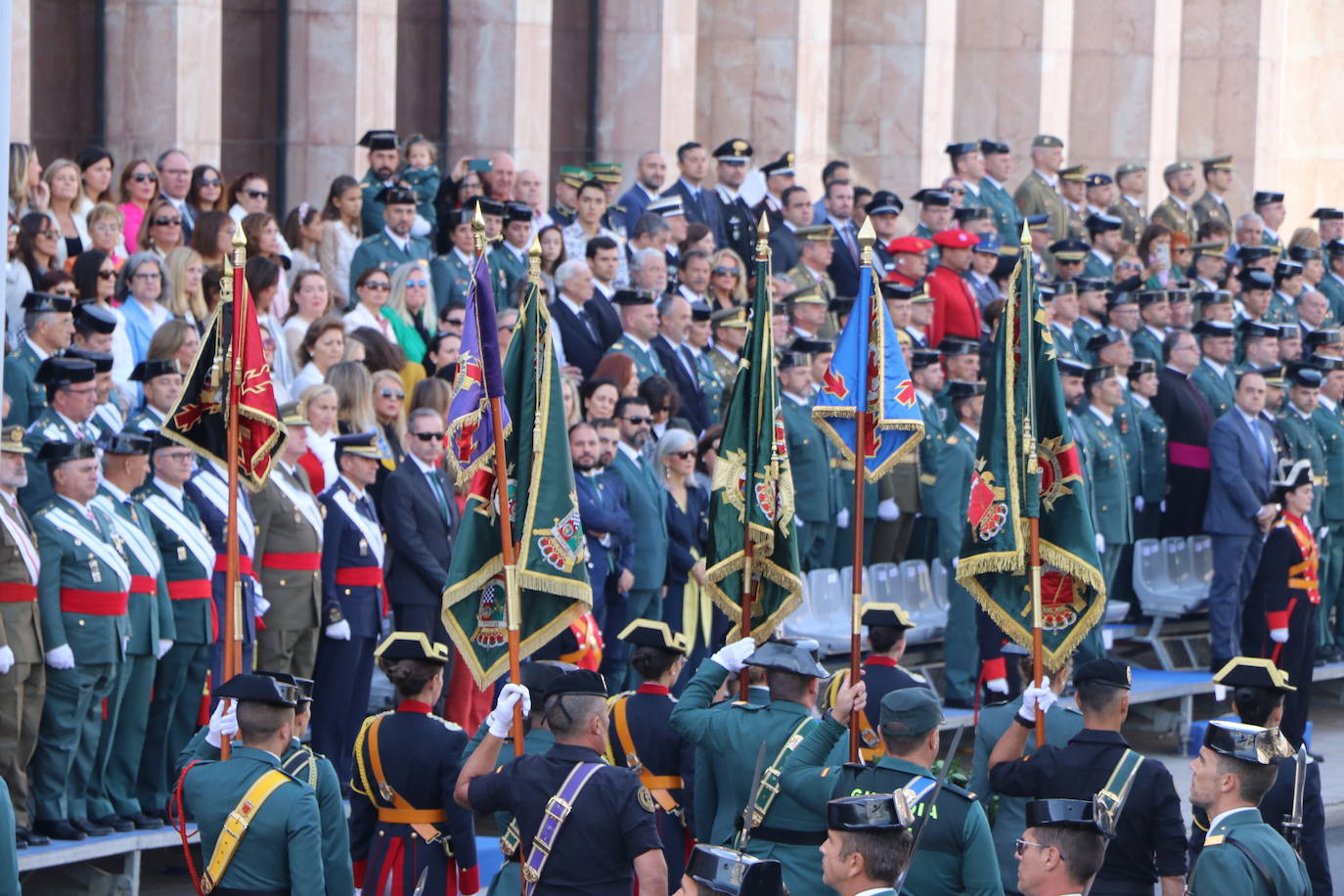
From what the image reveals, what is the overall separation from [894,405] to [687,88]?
12.2 m

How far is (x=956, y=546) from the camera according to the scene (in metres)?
14.0

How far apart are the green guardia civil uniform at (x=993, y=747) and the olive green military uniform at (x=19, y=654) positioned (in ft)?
11.9

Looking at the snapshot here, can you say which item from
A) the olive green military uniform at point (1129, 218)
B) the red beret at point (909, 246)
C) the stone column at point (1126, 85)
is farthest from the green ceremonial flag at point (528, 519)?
the stone column at point (1126, 85)

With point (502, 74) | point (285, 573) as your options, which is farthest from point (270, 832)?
point (502, 74)

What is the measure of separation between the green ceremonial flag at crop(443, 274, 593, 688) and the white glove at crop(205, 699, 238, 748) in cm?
101

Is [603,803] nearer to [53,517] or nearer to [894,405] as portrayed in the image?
[894,405]

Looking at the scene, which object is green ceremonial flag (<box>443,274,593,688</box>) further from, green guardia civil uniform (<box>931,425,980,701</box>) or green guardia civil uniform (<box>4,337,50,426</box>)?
green guardia civil uniform (<box>931,425,980,701</box>)

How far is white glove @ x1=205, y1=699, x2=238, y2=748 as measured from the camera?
7.44 meters

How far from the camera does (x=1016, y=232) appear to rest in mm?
18938

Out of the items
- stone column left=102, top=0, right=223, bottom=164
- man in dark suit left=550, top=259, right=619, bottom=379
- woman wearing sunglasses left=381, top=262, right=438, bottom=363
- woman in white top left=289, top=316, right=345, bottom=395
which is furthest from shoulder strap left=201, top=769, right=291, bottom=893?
stone column left=102, top=0, right=223, bottom=164

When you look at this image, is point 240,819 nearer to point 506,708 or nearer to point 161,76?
point 506,708

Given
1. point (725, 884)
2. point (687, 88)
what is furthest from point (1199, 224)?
point (725, 884)

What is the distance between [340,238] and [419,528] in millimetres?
3326

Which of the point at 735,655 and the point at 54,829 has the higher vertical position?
the point at 735,655
